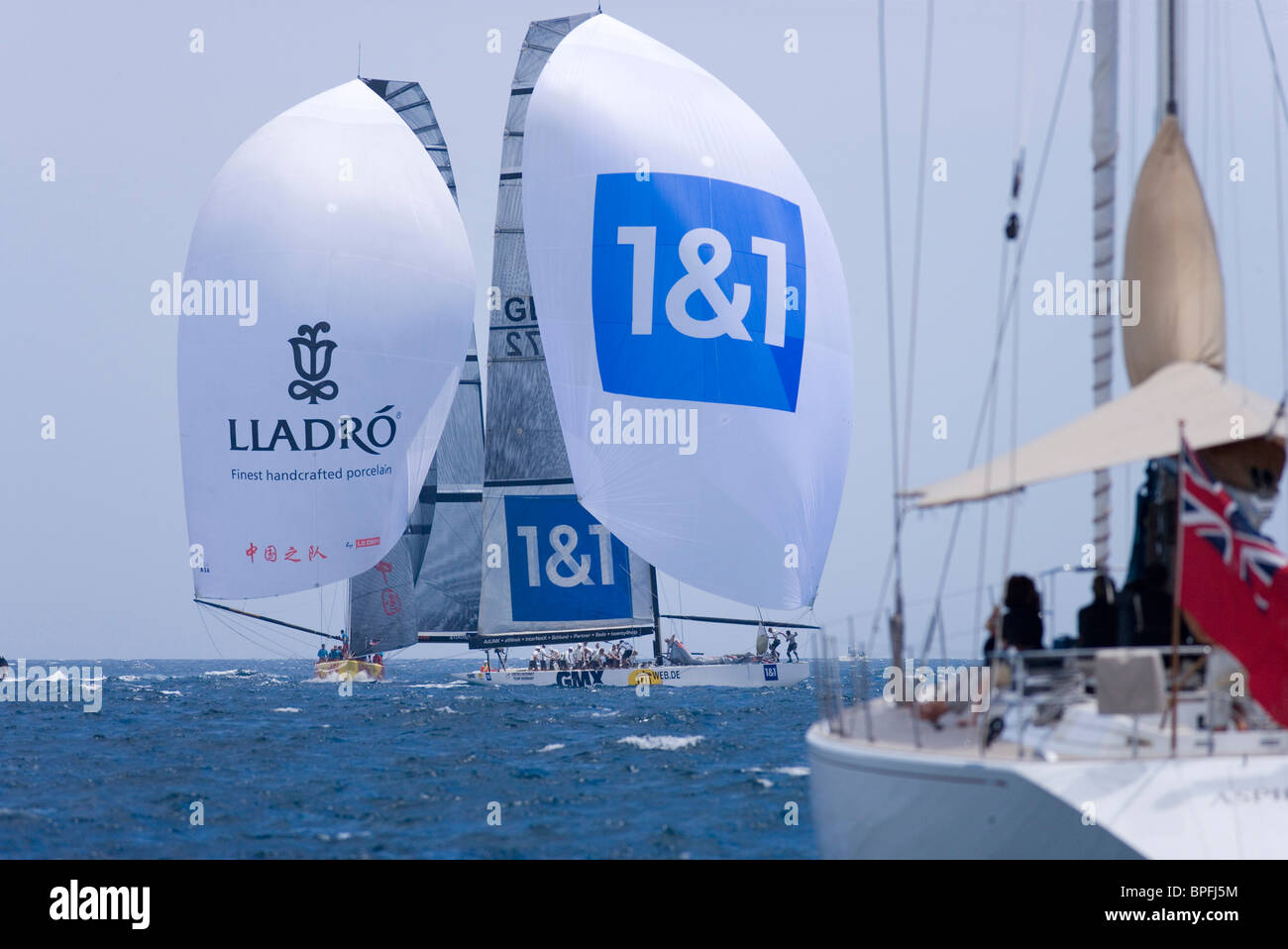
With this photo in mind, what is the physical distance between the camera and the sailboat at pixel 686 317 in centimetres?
2955

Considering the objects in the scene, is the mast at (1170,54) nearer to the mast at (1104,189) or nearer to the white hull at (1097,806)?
the mast at (1104,189)

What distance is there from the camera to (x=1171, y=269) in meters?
10.8

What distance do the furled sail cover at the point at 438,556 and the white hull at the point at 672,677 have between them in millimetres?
3367

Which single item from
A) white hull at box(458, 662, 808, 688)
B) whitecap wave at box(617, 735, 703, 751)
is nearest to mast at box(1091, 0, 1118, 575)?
whitecap wave at box(617, 735, 703, 751)

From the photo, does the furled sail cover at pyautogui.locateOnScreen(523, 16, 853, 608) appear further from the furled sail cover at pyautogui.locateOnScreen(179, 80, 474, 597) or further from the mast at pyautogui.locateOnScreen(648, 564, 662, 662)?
the mast at pyautogui.locateOnScreen(648, 564, 662, 662)

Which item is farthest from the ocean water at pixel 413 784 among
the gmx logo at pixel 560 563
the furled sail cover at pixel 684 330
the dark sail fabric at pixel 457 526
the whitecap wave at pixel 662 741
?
the dark sail fabric at pixel 457 526

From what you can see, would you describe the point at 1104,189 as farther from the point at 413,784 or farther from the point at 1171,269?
the point at 413,784

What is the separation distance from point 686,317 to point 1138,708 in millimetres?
22086

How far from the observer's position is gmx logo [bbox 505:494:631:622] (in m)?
37.9
